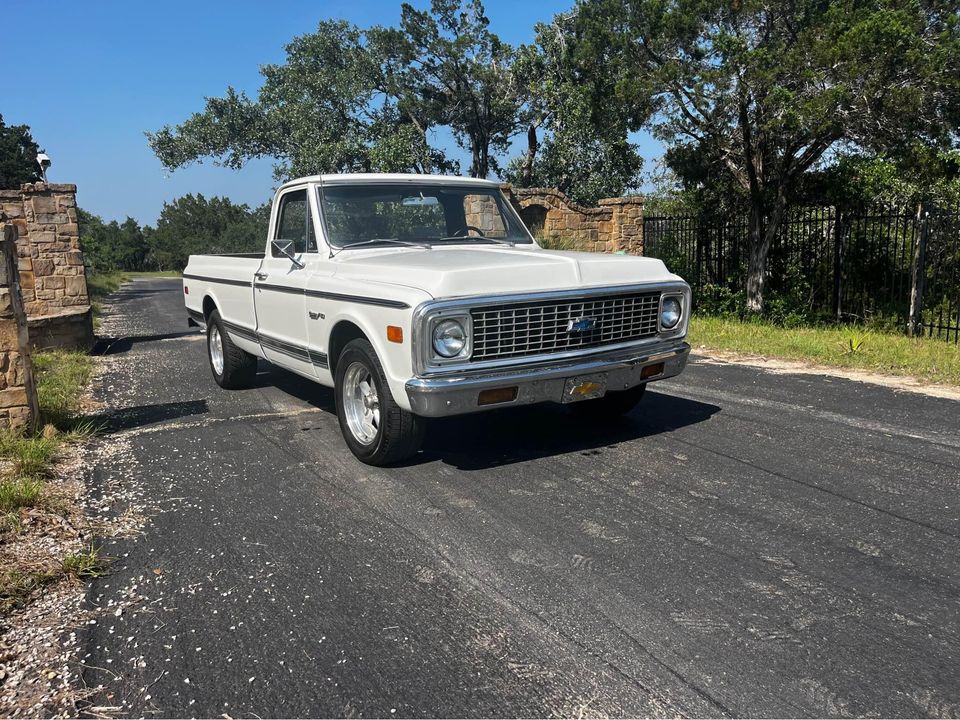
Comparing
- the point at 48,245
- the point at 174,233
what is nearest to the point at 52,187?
the point at 48,245

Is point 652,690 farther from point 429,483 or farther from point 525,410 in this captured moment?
point 525,410

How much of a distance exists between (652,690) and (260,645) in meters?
1.44

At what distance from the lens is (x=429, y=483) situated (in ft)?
15.0

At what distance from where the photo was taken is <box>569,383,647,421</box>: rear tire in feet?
18.6

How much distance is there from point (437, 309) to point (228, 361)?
398 cm

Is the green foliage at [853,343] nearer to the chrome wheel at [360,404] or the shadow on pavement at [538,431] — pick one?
the shadow on pavement at [538,431]

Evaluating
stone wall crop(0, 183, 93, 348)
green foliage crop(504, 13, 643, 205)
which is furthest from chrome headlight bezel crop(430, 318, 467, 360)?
green foliage crop(504, 13, 643, 205)

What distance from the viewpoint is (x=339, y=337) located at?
16.8 ft

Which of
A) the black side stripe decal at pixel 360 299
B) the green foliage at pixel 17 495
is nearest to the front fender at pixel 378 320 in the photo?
the black side stripe decal at pixel 360 299

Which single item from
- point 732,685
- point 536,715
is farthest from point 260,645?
point 732,685

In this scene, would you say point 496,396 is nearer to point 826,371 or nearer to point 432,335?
point 432,335

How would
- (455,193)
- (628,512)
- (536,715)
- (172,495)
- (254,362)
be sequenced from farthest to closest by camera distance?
(254,362) < (455,193) < (172,495) < (628,512) < (536,715)

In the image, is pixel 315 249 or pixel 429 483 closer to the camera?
pixel 429 483

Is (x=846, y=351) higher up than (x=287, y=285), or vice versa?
(x=287, y=285)
